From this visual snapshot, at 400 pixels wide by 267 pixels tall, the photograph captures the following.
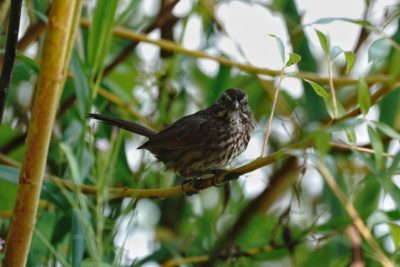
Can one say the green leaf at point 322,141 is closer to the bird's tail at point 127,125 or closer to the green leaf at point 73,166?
the green leaf at point 73,166

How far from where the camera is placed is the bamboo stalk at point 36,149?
220cm

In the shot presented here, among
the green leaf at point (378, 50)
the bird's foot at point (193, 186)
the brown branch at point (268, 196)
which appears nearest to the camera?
the green leaf at point (378, 50)

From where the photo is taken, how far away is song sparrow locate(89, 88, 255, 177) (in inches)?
153

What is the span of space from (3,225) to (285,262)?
1623mm

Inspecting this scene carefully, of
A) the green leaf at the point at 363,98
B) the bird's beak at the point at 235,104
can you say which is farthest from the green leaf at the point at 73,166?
the bird's beak at the point at 235,104

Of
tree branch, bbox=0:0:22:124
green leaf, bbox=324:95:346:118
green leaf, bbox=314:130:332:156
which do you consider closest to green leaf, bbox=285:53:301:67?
green leaf, bbox=324:95:346:118

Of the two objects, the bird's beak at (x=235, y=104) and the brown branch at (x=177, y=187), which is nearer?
the brown branch at (x=177, y=187)

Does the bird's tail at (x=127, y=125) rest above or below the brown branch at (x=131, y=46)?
below

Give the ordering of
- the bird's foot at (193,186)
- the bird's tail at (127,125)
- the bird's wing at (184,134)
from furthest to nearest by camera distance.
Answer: the bird's wing at (184,134) → the bird's tail at (127,125) → the bird's foot at (193,186)

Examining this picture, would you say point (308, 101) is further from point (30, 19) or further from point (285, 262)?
point (30, 19)

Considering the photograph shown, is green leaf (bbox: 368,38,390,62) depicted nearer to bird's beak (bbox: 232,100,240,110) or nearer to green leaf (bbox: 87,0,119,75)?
green leaf (bbox: 87,0,119,75)

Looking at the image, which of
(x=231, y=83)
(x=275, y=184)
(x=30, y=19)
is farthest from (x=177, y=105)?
(x=30, y=19)

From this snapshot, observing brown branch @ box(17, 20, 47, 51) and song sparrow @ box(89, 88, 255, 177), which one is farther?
song sparrow @ box(89, 88, 255, 177)

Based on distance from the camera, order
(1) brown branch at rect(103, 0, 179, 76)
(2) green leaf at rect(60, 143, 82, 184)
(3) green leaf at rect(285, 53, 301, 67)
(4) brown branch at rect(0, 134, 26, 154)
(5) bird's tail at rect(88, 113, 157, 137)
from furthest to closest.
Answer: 1. (1) brown branch at rect(103, 0, 179, 76)
2. (4) brown branch at rect(0, 134, 26, 154)
3. (5) bird's tail at rect(88, 113, 157, 137)
4. (2) green leaf at rect(60, 143, 82, 184)
5. (3) green leaf at rect(285, 53, 301, 67)
